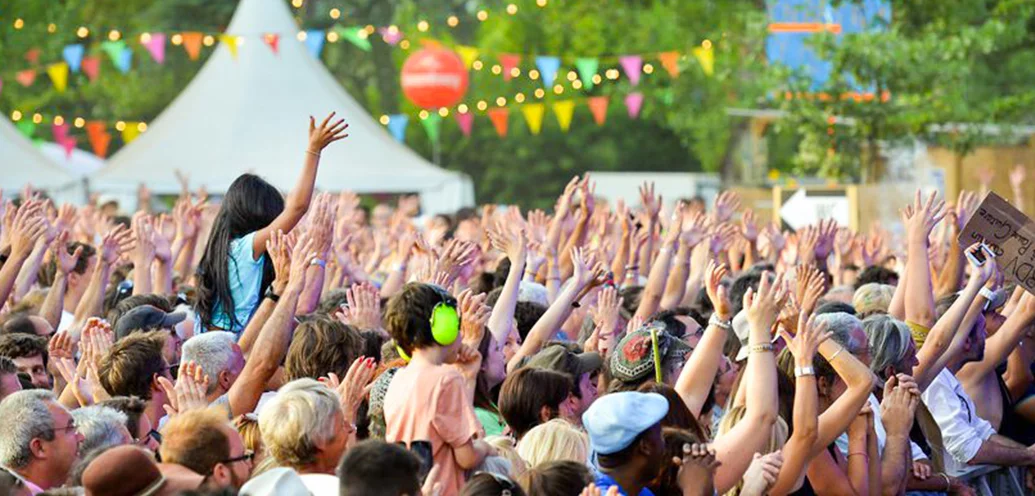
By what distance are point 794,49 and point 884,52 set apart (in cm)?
212

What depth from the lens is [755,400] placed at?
19.0 feet

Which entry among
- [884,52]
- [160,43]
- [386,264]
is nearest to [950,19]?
[884,52]

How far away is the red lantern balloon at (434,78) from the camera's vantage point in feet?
90.8

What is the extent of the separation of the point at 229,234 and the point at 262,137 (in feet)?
55.0

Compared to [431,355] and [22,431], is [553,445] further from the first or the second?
[22,431]

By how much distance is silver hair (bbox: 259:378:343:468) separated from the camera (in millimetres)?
5309

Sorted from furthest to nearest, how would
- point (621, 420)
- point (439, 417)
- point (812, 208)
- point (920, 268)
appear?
point (812, 208)
point (920, 268)
point (439, 417)
point (621, 420)

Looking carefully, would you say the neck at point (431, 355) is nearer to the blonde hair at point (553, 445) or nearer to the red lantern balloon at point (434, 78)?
the blonde hair at point (553, 445)

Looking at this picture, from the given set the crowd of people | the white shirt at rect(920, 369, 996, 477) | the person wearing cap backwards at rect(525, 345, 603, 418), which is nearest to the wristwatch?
the crowd of people

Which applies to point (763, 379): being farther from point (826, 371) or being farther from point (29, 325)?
point (29, 325)

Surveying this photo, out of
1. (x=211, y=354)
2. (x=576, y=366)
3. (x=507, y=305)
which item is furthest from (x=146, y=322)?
(x=576, y=366)

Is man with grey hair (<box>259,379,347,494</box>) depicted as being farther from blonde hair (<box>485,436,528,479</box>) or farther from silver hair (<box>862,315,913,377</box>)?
silver hair (<box>862,315,913,377</box>)

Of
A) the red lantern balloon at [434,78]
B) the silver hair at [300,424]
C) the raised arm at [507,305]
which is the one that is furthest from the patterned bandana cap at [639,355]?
the red lantern balloon at [434,78]

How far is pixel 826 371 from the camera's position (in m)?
6.68
